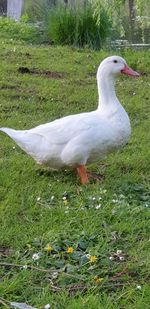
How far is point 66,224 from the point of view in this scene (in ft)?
12.8

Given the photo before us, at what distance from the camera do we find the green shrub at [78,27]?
41.4ft

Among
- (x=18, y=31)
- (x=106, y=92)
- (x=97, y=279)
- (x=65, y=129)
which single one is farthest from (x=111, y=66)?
(x=18, y=31)

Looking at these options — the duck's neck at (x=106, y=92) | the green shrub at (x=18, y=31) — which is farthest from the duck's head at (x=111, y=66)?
the green shrub at (x=18, y=31)

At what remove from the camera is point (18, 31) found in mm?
15070

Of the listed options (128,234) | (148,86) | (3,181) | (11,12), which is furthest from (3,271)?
(11,12)

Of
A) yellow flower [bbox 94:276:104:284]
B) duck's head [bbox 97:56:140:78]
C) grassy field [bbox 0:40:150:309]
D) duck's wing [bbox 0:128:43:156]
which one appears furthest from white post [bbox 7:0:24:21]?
yellow flower [bbox 94:276:104:284]

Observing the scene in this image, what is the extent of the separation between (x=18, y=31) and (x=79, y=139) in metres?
10.9

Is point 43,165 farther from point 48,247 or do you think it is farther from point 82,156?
point 48,247

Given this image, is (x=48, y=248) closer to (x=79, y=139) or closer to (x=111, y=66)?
(x=79, y=139)

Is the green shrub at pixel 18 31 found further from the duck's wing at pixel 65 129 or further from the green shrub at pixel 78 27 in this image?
the duck's wing at pixel 65 129

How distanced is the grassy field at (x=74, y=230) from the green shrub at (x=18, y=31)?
7622mm

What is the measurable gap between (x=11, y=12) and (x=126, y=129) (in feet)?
60.9

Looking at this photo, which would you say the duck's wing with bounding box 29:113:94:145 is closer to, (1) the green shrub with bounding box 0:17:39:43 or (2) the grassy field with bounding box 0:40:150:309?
(2) the grassy field with bounding box 0:40:150:309

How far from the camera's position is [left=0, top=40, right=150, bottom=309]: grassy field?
3.14 meters
